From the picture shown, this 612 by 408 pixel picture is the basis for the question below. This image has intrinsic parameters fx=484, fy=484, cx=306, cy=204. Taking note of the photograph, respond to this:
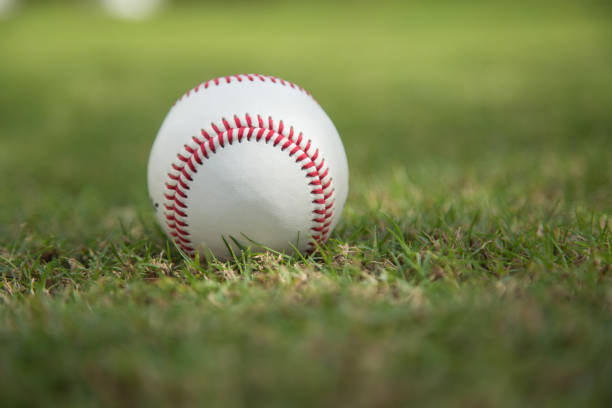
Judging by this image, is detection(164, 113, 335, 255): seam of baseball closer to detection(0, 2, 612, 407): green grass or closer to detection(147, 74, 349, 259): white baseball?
detection(147, 74, 349, 259): white baseball

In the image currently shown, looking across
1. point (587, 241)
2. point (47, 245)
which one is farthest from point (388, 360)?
point (47, 245)

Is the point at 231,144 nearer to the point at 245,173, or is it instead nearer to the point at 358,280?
the point at 245,173

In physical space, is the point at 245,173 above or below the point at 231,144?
below

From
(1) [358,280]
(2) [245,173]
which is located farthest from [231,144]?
(1) [358,280]

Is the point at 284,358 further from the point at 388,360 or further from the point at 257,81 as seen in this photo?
the point at 257,81

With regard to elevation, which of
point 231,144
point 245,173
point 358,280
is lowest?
point 358,280
